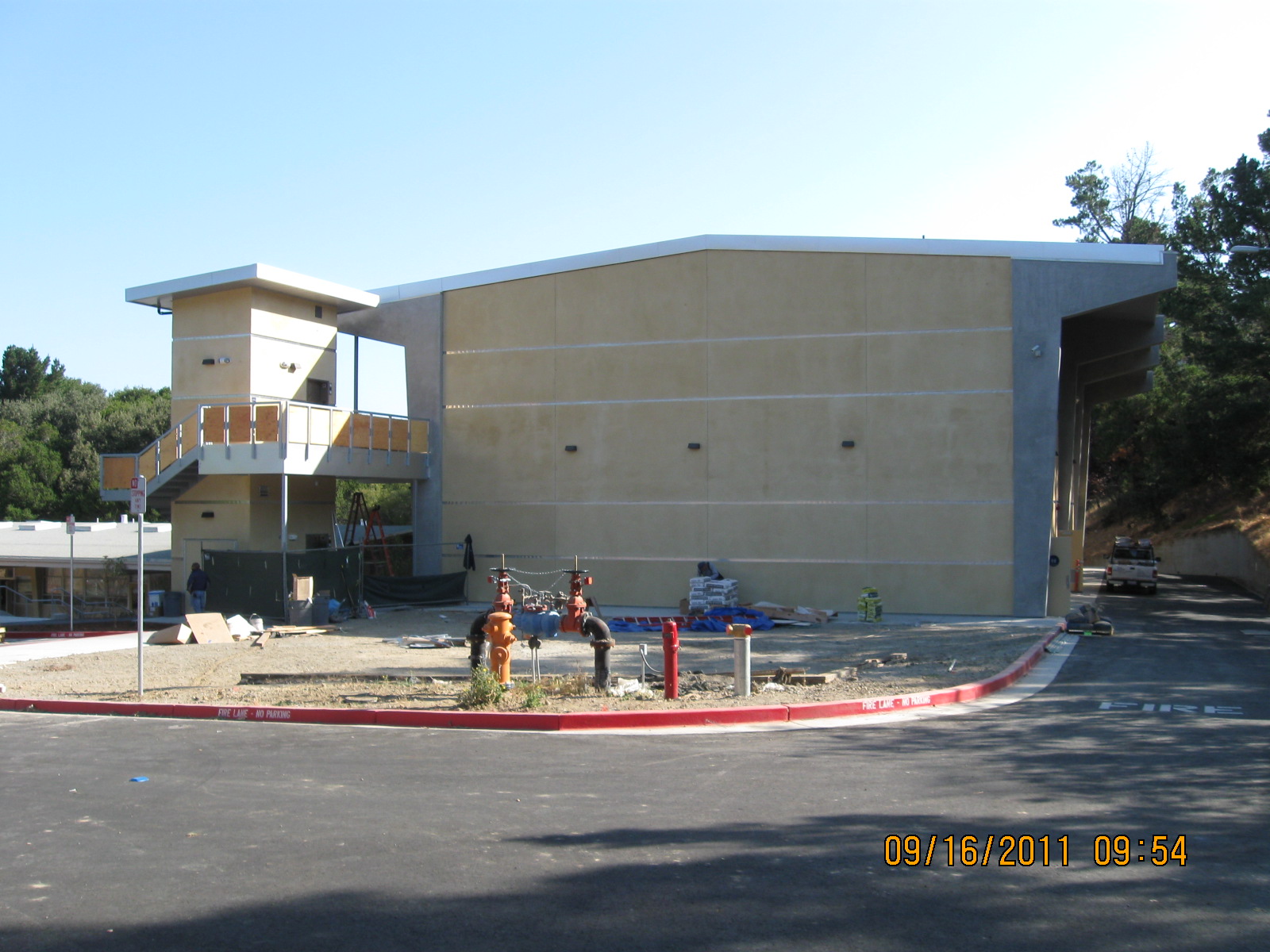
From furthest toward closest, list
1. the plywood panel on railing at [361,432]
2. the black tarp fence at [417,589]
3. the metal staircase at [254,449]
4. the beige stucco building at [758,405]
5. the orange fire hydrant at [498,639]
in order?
the black tarp fence at [417,589], the plywood panel on railing at [361,432], the metal staircase at [254,449], the beige stucco building at [758,405], the orange fire hydrant at [498,639]

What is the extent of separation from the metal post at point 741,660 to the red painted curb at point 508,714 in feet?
2.56

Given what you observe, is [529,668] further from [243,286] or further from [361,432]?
[243,286]

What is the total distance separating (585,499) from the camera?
91.5 feet

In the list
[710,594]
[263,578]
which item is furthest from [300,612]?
[710,594]

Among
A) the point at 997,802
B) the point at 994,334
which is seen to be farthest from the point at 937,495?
the point at 997,802

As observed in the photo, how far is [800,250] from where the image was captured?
26.1 meters

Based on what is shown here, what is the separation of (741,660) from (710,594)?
38.9 feet

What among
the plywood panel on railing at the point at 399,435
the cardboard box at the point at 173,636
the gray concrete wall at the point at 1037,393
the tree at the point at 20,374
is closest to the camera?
the cardboard box at the point at 173,636

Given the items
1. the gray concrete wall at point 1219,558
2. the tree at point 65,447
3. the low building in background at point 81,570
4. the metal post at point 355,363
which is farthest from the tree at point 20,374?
the gray concrete wall at point 1219,558

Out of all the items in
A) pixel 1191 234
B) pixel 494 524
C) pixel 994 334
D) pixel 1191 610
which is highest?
pixel 1191 234

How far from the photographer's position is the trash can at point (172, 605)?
2567cm

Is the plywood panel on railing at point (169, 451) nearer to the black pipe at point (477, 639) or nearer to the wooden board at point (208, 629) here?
the wooden board at point (208, 629)

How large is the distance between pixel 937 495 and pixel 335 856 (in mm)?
20542

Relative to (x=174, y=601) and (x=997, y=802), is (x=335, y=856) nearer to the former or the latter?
(x=997, y=802)
